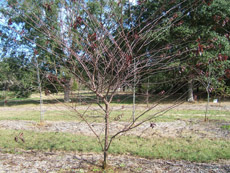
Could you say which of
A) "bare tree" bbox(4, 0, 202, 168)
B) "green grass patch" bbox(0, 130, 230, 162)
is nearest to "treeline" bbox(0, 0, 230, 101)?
"bare tree" bbox(4, 0, 202, 168)

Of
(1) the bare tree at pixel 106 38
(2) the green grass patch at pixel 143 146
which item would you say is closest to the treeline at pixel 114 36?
(1) the bare tree at pixel 106 38

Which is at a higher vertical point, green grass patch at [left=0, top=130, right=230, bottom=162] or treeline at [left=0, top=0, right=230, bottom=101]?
treeline at [left=0, top=0, right=230, bottom=101]

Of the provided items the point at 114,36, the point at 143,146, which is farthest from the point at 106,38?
the point at 143,146

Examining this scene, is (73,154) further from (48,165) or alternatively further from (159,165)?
(159,165)

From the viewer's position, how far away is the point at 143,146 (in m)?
4.47

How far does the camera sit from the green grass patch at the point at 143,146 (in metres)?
3.92

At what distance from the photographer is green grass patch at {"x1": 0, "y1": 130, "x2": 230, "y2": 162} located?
3918 millimetres

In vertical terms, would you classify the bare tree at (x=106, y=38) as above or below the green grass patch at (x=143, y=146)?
above

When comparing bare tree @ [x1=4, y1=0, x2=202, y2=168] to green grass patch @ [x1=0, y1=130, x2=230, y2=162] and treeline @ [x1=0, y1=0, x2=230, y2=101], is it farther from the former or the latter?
green grass patch @ [x1=0, y1=130, x2=230, y2=162]

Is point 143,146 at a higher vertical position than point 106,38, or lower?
lower

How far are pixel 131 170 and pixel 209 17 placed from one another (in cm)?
1223

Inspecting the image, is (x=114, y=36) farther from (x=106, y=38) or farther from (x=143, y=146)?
(x=143, y=146)

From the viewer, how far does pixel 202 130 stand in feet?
19.1

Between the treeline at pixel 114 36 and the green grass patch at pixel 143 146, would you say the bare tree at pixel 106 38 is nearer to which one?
the treeline at pixel 114 36
